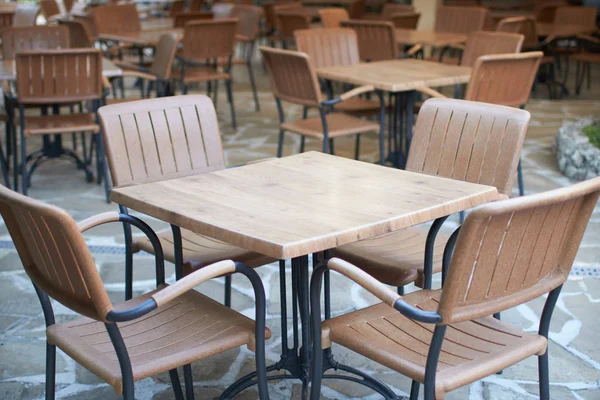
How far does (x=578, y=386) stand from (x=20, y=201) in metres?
1.95

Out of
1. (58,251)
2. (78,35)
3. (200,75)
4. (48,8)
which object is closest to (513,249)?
(58,251)

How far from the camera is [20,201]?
1919 millimetres

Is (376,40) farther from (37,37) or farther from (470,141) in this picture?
(470,141)

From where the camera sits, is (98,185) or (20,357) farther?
(98,185)

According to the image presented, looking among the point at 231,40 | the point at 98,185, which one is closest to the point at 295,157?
the point at 98,185

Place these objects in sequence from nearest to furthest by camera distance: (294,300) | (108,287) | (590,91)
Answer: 1. (294,300)
2. (108,287)
3. (590,91)

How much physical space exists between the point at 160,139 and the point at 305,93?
5.93 feet

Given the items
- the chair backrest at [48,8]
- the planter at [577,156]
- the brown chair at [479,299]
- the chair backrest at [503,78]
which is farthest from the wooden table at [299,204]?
the chair backrest at [48,8]

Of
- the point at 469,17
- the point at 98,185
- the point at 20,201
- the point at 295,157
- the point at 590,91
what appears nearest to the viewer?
the point at 20,201

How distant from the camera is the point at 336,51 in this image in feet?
18.6

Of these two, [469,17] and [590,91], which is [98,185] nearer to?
[469,17]

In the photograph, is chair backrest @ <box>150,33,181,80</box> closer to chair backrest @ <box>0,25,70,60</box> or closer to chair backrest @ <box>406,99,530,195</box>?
chair backrest @ <box>0,25,70,60</box>

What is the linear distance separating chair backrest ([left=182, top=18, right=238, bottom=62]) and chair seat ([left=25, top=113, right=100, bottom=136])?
156 cm

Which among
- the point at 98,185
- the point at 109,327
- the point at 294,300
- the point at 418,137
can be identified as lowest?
the point at 98,185
